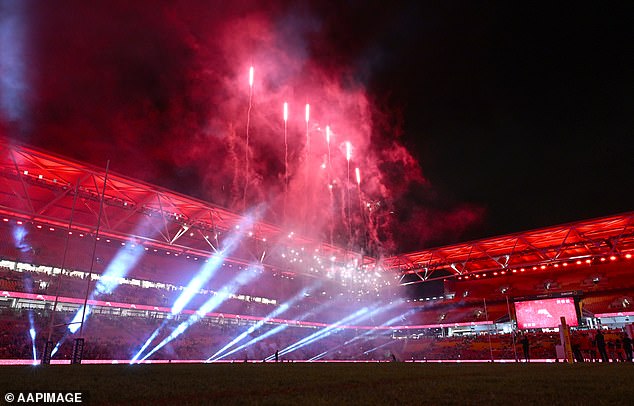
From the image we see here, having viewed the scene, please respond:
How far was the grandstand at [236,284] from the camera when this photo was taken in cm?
2598

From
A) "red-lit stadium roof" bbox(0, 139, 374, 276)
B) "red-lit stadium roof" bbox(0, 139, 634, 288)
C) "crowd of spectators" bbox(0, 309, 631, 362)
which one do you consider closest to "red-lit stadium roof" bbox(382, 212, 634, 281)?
"red-lit stadium roof" bbox(0, 139, 634, 288)

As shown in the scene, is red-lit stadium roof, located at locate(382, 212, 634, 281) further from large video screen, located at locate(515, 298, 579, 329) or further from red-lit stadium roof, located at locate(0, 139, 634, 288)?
large video screen, located at locate(515, 298, 579, 329)

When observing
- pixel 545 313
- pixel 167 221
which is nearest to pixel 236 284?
pixel 167 221

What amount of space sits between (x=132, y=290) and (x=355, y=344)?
26085 millimetres

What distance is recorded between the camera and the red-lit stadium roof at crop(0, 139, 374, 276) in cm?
2292

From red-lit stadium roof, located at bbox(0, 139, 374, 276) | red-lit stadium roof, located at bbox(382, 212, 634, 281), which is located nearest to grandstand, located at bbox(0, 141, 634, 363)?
red-lit stadium roof, located at bbox(0, 139, 374, 276)

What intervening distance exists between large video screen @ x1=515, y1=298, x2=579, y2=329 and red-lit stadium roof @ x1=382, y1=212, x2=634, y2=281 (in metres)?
3.76

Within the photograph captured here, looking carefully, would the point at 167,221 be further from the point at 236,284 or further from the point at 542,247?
the point at 542,247

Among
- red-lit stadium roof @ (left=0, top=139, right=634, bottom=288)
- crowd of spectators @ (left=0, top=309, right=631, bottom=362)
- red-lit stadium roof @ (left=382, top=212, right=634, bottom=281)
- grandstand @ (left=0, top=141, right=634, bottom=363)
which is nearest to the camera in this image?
red-lit stadium roof @ (left=0, top=139, right=634, bottom=288)

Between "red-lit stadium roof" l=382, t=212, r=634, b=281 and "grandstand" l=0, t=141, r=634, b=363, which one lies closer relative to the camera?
"grandstand" l=0, t=141, r=634, b=363

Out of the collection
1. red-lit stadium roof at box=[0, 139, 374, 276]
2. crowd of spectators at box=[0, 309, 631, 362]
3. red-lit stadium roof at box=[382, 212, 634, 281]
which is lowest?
crowd of spectators at box=[0, 309, 631, 362]

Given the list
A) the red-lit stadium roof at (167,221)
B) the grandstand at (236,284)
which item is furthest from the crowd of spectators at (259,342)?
the red-lit stadium roof at (167,221)

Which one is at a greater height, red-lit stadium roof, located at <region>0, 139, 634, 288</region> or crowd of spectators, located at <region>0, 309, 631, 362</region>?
red-lit stadium roof, located at <region>0, 139, 634, 288</region>

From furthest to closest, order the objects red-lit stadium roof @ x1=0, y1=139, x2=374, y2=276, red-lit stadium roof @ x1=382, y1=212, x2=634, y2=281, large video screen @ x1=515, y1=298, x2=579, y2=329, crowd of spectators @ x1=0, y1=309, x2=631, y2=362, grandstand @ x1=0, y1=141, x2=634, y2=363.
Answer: large video screen @ x1=515, y1=298, x2=579, y2=329 < red-lit stadium roof @ x1=382, y1=212, x2=634, y2=281 < grandstand @ x1=0, y1=141, x2=634, y2=363 < crowd of spectators @ x1=0, y1=309, x2=631, y2=362 < red-lit stadium roof @ x1=0, y1=139, x2=374, y2=276
